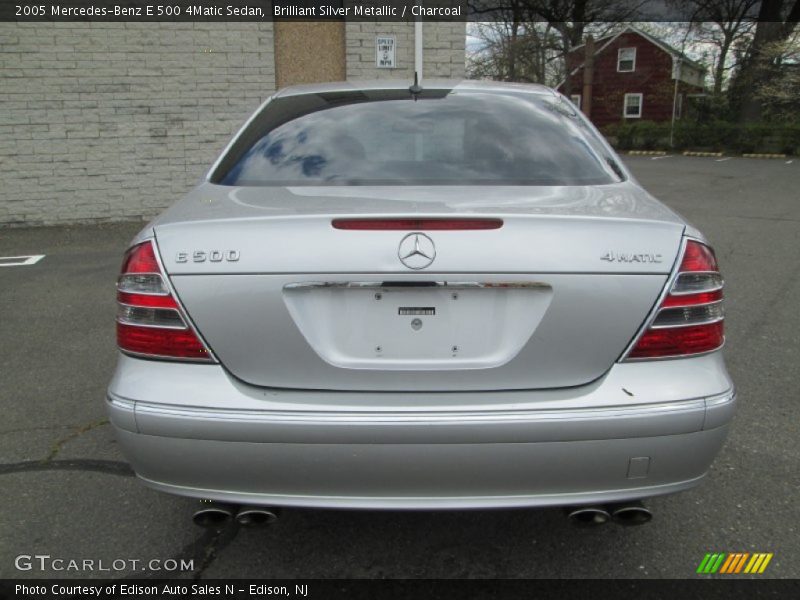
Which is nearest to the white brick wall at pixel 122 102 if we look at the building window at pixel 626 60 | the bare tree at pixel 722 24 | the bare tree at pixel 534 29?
the bare tree at pixel 534 29

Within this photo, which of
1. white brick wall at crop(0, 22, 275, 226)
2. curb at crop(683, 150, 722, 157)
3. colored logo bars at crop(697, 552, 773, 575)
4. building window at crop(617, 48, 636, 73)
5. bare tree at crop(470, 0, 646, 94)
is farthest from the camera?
building window at crop(617, 48, 636, 73)

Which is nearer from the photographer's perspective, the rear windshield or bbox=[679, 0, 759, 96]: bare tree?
the rear windshield

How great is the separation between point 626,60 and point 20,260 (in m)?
43.5

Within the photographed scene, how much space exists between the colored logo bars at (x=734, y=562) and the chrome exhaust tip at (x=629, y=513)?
482mm

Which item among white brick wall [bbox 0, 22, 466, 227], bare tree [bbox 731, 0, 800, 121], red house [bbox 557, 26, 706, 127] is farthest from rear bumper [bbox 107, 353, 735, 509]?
red house [bbox 557, 26, 706, 127]

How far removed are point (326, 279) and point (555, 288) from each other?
632mm

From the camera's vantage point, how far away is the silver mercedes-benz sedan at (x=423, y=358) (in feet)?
6.22

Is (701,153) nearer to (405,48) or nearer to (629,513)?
(405,48)

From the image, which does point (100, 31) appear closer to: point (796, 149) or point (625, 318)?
point (625, 318)

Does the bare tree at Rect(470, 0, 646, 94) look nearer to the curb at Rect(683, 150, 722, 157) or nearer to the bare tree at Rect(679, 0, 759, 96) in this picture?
the bare tree at Rect(679, 0, 759, 96)

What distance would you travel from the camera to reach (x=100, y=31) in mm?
8617

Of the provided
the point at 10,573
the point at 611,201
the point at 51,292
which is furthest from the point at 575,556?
the point at 51,292

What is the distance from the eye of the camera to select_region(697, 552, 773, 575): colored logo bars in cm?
237

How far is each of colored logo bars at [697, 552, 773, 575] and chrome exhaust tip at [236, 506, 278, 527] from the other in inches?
57.9
